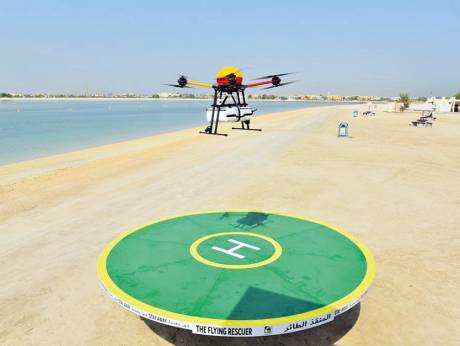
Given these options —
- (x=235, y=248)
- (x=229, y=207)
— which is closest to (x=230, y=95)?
(x=229, y=207)

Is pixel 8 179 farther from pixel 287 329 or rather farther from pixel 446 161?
pixel 446 161

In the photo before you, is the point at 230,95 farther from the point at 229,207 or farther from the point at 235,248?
the point at 235,248

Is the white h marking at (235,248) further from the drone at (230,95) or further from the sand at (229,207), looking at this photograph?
the drone at (230,95)

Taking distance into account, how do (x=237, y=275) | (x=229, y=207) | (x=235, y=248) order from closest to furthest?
(x=237, y=275)
(x=235, y=248)
(x=229, y=207)

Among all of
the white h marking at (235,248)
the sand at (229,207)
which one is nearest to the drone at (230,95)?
the sand at (229,207)

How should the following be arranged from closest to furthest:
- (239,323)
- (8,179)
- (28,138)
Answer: (239,323) → (8,179) → (28,138)

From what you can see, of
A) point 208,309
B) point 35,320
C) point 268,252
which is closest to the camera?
point 208,309

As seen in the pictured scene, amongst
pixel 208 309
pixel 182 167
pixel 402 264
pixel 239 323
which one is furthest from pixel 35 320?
pixel 182 167
